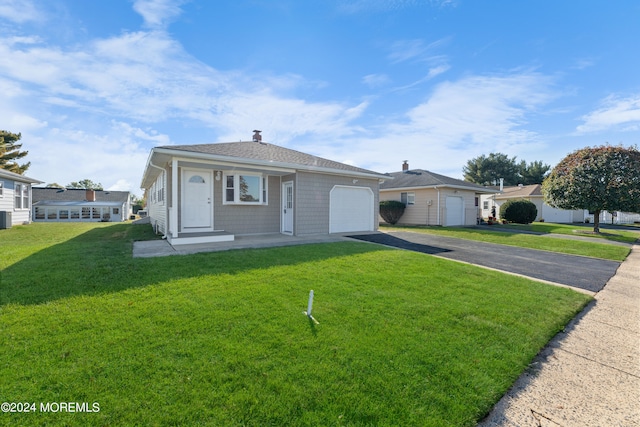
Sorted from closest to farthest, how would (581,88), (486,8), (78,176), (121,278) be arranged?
1. (121,278)
2. (486,8)
3. (581,88)
4. (78,176)

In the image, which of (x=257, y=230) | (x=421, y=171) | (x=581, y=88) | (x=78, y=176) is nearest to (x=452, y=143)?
(x=421, y=171)

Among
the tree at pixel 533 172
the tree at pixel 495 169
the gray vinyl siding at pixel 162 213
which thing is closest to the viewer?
the gray vinyl siding at pixel 162 213

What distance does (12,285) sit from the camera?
13.6ft

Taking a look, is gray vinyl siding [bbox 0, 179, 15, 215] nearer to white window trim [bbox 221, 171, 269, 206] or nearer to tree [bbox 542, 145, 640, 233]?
white window trim [bbox 221, 171, 269, 206]

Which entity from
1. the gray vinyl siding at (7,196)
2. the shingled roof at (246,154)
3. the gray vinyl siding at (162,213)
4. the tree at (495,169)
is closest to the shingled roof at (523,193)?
the tree at (495,169)

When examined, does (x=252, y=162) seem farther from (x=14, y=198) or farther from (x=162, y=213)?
(x=14, y=198)

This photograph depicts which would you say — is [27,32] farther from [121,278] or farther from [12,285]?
[121,278]

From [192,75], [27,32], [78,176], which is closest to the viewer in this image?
[27,32]

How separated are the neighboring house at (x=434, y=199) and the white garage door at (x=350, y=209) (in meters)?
6.91

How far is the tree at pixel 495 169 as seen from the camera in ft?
141

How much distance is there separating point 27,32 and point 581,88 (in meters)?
19.9

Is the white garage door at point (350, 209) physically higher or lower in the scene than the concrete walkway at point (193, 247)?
higher

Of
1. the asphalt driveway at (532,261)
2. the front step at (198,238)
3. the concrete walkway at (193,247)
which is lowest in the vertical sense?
the asphalt driveway at (532,261)

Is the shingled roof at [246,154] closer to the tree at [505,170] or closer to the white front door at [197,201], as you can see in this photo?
the white front door at [197,201]
